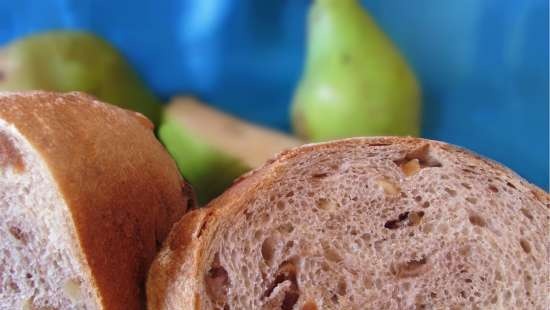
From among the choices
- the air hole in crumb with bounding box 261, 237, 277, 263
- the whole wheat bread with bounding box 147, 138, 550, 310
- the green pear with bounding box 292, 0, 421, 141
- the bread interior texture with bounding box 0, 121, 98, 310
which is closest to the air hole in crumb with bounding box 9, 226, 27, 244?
the bread interior texture with bounding box 0, 121, 98, 310

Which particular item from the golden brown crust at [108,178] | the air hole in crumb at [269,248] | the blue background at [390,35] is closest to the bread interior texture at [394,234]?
the air hole in crumb at [269,248]

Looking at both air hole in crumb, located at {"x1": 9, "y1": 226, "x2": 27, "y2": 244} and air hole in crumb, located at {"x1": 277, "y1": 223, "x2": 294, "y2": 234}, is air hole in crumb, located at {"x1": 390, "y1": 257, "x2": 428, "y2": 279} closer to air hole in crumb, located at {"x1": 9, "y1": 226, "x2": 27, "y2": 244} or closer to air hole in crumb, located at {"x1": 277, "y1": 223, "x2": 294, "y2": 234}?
air hole in crumb, located at {"x1": 277, "y1": 223, "x2": 294, "y2": 234}

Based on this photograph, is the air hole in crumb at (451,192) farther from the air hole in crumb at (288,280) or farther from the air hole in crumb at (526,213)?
the air hole in crumb at (288,280)

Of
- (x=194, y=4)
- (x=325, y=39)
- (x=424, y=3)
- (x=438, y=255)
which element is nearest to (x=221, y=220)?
(x=438, y=255)

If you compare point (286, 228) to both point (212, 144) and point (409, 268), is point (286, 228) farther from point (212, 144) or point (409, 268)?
point (212, 144)

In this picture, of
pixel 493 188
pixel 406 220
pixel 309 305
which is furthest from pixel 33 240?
pixel 493 188

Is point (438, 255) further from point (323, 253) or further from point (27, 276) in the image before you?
point (27, 276)
